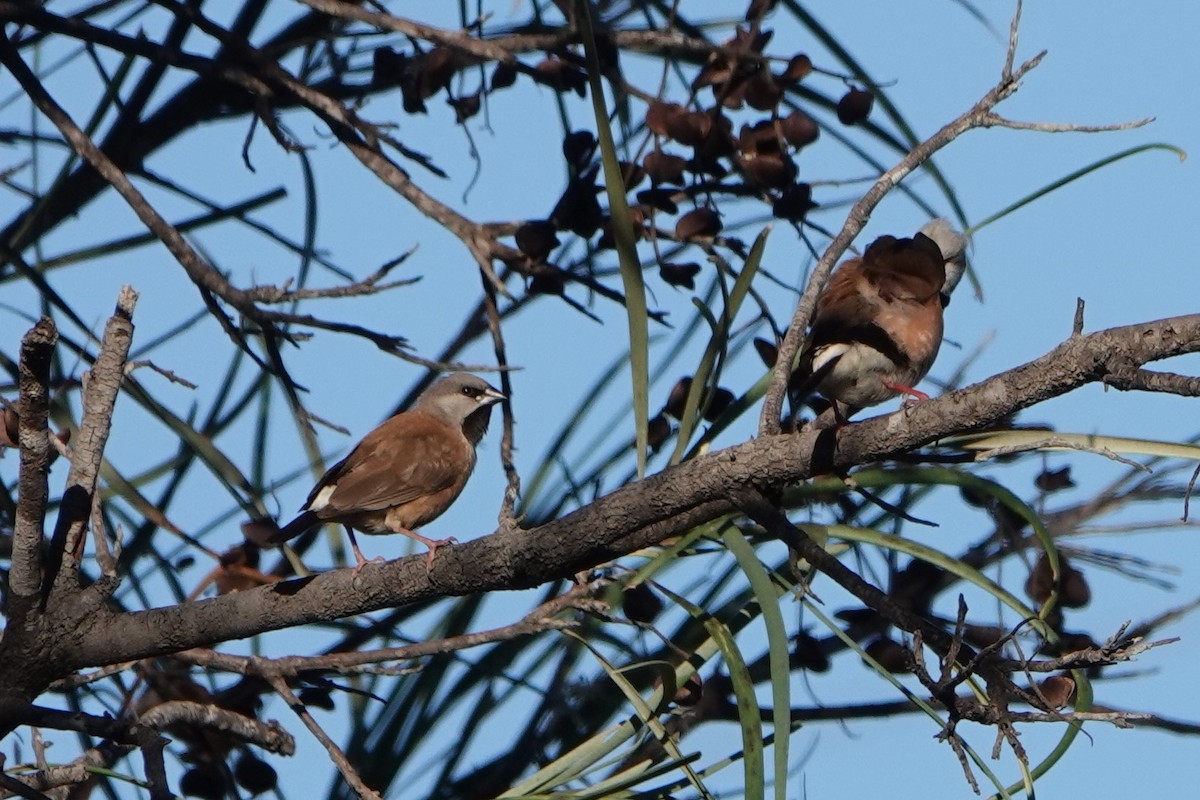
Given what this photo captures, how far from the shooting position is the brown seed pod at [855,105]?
12.4 feet

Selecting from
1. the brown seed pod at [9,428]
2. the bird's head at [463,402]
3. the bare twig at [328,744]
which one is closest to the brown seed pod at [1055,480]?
the bare twig at [328,744]

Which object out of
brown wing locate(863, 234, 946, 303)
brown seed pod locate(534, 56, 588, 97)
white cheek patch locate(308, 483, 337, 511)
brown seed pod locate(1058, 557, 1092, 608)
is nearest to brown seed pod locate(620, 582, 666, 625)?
brown seed pod locate(1058, 557, 1092, 608)

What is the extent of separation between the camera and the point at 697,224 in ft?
11.5

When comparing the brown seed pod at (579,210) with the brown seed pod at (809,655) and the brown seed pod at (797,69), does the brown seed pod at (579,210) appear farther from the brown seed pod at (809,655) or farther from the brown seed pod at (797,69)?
the brown seed pod at (809,655)

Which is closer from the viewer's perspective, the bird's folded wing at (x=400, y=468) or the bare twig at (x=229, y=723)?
the bare twig at (x=229, y=723)

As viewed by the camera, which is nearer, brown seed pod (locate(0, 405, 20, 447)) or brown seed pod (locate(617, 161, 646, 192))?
brown seed pod (locate(0, 405, 20, 447))

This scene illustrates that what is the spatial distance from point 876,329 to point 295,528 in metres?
1.43

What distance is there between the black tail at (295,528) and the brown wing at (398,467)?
0.15 meters

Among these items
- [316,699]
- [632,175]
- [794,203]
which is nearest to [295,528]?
[316,699]

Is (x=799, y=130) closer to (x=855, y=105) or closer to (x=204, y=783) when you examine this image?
(x=855, y=105)

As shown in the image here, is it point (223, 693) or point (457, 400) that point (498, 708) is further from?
point (457, 400)

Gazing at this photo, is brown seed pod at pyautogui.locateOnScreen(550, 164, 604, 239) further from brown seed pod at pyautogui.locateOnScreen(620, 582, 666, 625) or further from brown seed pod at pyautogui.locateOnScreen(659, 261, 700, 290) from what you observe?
brown seed pod at pyautogui.locateOnScreen(620, 582, 666, 625)

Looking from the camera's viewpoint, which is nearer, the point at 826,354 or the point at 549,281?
the point at 826,354

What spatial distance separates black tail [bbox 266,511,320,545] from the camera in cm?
342
